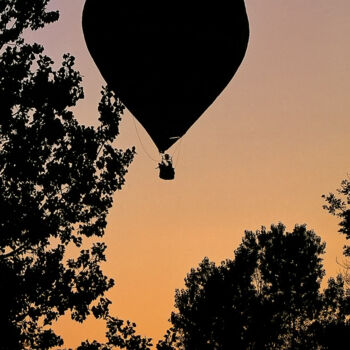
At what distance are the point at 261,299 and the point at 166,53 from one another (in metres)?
27.3

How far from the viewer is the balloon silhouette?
8.88 metres

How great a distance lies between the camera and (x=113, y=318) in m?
16.3

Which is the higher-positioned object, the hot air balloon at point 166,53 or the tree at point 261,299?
the tree at point 261,299

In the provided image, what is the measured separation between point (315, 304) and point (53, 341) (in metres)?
23.0

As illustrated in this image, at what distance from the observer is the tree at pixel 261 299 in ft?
106

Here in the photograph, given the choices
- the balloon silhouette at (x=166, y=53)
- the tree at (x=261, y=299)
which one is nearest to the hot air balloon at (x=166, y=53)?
the balloon silhouette at (x=166, y=53)

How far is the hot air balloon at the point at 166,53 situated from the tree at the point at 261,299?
24901mm

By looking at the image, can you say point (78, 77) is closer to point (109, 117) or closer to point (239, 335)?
point (109, 117)

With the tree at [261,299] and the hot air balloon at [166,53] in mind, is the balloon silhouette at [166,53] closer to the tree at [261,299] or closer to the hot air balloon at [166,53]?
the hot air balloon at [166,53]

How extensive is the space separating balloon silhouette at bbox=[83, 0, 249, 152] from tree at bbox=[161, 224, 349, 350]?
24.9 metres

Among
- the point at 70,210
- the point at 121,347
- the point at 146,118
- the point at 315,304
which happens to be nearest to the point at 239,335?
the point at 315,304

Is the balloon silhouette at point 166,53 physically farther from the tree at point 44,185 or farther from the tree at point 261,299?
the tree at point 261,299

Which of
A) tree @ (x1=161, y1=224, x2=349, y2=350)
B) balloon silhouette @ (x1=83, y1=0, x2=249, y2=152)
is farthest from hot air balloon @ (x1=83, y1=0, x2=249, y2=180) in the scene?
tree @ (x1=161, y1=224, x2=349, y2=350)

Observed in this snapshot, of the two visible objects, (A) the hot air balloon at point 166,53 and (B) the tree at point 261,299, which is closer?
(A) the hot air balloon at point 166,53
